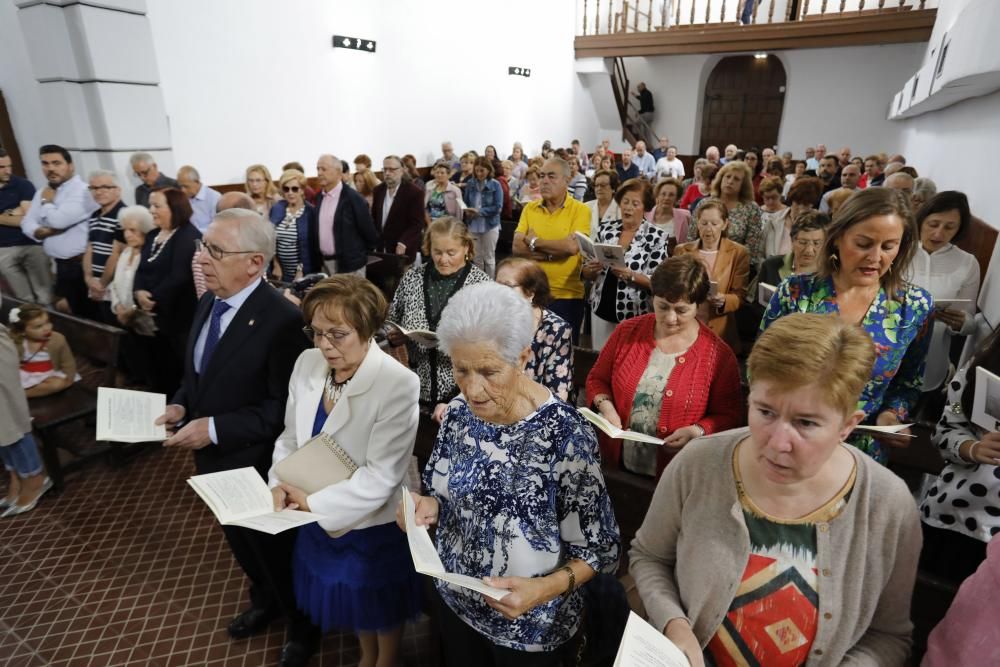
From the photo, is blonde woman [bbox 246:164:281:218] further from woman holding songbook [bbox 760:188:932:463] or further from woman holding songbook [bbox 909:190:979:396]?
woman holding songbook [bbox 909:190:979:396]

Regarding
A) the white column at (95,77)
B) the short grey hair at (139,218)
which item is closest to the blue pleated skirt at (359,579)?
the short grey hair at (139,218)

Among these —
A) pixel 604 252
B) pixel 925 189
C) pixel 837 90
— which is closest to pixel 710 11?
pixel 837 90

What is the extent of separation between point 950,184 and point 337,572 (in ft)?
20.5

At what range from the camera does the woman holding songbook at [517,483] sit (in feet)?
4.62

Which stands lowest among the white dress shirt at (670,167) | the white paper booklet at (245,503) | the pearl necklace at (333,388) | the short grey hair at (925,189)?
the white paper booklet at (245,503)

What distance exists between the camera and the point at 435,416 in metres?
2.38

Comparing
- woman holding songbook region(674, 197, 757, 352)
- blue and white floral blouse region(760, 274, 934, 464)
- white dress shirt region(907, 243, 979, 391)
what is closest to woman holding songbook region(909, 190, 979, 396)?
white dress shirt region(907, 243, 979, 391)

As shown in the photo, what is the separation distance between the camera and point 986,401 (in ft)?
5.06

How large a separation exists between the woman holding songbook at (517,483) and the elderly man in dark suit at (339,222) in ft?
12.0

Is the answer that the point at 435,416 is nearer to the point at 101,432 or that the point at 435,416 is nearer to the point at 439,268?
the point at 439,268

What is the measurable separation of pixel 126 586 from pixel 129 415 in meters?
1.14

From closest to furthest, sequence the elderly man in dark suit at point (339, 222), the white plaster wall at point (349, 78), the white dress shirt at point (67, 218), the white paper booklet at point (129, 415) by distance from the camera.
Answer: the white paper booklet at point (129, 415), the white dress shirt at point (67, 218), the elderly man in dark suit at point (339, 222), the white plaster wall at point (349, 78)

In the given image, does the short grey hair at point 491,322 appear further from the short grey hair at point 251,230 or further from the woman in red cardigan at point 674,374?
the short grey hair at point 251,230

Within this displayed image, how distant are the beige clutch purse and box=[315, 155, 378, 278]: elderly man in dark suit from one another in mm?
3257
